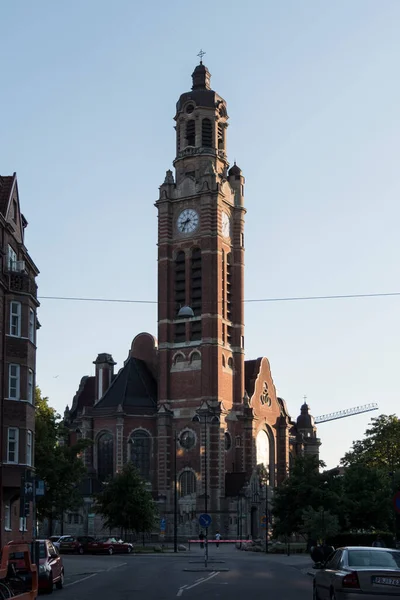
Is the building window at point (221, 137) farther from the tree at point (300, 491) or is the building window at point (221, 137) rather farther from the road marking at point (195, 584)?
the road marking at point (195, 584)

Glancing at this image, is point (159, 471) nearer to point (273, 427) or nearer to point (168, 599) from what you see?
point (273, 427)

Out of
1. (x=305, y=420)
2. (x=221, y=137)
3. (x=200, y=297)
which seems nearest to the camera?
(x=200, y=297)

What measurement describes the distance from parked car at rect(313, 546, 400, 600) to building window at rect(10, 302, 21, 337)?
23257 millimetres

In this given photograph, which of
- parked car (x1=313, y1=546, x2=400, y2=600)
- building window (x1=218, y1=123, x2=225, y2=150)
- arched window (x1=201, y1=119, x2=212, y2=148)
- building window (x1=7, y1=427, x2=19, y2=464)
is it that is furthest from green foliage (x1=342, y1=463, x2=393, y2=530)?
building window (x1=218, y1=123, x2=225, y2=150)

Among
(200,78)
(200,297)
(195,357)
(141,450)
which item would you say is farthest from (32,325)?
(200,78)

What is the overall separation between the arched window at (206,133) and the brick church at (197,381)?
157mm

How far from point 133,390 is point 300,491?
4116 centimetres

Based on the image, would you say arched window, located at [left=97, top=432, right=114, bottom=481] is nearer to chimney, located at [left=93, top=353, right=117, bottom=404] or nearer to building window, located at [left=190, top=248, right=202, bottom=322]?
chimney, located at [left=93, top=353, right=117, bottom=404]

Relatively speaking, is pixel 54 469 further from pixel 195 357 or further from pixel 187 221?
pixel 187 221

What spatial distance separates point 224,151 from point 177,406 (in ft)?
94.8

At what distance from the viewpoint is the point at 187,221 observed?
10125cm

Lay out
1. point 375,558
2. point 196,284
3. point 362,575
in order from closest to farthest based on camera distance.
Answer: point 362,575 → point 375,558 → point 196,284

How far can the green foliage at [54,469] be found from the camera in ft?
186

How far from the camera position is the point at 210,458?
92.6 metres
